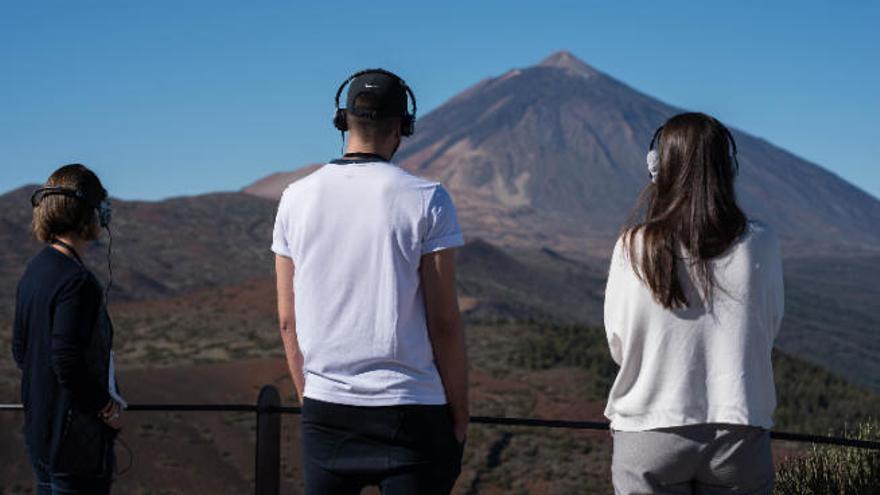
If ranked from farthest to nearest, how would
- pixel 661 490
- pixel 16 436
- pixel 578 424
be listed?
pixel 16 436 < pixel 578 424 < pixel 661 490

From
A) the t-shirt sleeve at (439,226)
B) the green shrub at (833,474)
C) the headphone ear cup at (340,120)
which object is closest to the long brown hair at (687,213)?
the t-shirt sleeve at (439,226)

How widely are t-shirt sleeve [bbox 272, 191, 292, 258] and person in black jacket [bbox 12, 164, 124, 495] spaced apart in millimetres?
582

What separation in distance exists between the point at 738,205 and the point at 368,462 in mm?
1038

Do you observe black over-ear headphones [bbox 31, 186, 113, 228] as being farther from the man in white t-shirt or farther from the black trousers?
the black trousers

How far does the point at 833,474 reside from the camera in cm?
514

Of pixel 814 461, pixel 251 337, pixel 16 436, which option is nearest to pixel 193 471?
pixel 16 436

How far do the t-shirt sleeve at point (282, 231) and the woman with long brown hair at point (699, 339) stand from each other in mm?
834

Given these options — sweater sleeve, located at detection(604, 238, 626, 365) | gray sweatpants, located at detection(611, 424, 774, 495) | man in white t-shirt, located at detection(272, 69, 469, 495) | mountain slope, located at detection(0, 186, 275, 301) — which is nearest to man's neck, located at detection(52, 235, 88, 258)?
man in white t-shirt, located at detection(272, 69, 469, 495)

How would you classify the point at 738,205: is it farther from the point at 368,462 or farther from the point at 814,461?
the point at 814,461

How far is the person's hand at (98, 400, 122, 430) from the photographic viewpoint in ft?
10.8

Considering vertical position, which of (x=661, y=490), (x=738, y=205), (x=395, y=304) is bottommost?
(x=661, y=490)

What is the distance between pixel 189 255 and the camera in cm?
9825

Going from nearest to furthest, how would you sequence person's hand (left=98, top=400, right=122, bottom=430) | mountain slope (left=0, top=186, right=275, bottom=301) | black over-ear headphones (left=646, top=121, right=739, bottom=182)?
black over-ear headphones (left=646, top=121, right=739, bottom=182) < person's hand (left=98, top=400, right=122, bottom=430) < mountain slope (left=0, top=186, right=275, bottom=301)

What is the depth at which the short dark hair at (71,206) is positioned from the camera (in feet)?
10.9
